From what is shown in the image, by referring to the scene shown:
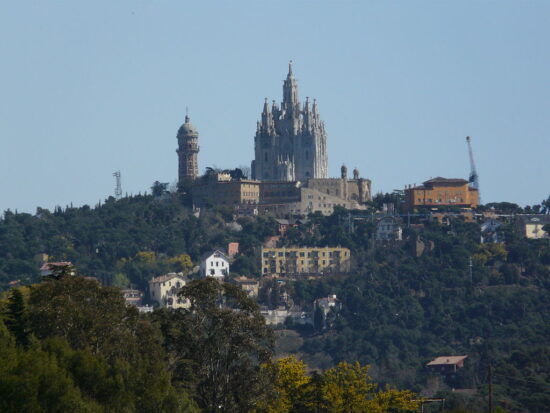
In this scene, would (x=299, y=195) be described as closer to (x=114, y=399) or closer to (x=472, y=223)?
(x=472, y=223)

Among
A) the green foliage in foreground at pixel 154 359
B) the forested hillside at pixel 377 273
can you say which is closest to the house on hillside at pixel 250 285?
the forested hillside at pixel 377 273

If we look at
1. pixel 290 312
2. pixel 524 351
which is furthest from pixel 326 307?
pixel 524 351

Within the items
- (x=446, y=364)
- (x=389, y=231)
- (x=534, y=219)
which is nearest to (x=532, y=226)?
(x=534, y=219)

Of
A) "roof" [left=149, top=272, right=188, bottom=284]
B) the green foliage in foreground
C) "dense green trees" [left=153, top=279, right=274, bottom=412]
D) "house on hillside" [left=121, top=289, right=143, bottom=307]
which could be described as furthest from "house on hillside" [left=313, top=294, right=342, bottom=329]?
"dense green trees" [left=153, top=279, right=274, bottom=412]

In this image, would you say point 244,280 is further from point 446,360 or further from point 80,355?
point 80,355

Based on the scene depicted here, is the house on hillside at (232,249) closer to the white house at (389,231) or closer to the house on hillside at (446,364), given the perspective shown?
the white house at (389,231)

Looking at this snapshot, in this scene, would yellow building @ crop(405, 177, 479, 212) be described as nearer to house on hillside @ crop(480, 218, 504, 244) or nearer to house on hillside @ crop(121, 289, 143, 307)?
house on hillside @ crop(480, 218, 504, 244)

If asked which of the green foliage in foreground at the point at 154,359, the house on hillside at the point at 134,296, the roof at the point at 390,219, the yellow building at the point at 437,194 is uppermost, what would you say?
the yellow building at the point at 437,194
